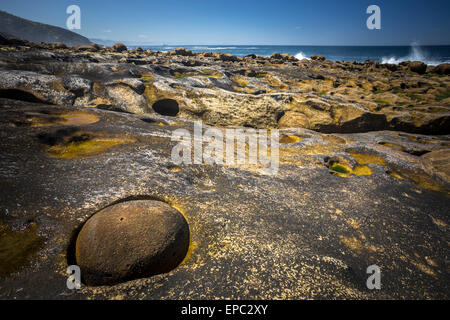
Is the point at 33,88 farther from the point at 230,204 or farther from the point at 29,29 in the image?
the point at 29,29

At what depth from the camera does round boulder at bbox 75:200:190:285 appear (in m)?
3.59

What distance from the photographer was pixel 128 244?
377 centimetres

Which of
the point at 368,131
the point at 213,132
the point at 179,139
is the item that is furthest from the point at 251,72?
the point at 179,139

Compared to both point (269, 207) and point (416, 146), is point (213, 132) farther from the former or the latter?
point (416, 146)

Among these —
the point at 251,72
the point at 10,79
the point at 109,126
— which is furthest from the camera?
the point at 251,72

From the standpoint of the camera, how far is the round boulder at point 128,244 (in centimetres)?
359

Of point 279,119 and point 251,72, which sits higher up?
point 251,72

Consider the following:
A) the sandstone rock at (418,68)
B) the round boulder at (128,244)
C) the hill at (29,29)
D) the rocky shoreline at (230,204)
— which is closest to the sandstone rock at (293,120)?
the rocky shoreline at (230,204)

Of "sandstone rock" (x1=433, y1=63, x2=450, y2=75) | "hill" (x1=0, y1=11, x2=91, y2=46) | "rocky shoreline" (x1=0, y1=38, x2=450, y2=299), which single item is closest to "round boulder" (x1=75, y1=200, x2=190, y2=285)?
"rocky shoreline" (x1=0, y1=38, x2=450, y2=299)

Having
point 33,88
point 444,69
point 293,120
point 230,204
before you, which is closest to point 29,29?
point 33,88

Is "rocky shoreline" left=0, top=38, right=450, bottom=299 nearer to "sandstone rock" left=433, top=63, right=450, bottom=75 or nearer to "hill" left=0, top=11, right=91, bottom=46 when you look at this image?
"sandstone rock" left=433, top=63, right=450, bottom=75

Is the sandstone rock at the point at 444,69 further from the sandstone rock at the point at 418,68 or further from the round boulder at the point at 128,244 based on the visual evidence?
the round boulder at the point at 128,244

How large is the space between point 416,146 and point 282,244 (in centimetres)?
1107

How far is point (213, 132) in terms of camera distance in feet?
35.4
